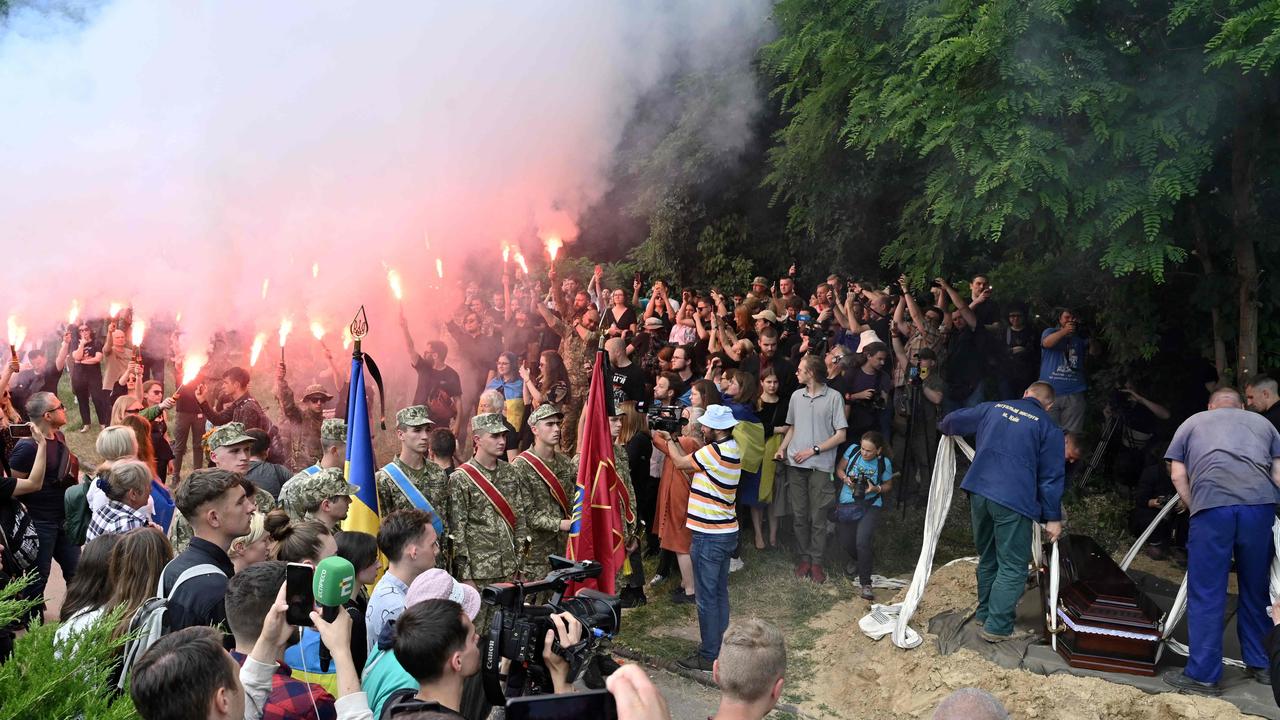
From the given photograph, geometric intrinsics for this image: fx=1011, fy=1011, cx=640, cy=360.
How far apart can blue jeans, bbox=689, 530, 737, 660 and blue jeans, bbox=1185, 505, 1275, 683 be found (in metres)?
2.70

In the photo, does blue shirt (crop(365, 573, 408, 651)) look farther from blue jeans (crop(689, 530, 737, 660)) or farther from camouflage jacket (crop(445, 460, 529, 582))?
blue jeans (crop(689, 530, 737, 660))

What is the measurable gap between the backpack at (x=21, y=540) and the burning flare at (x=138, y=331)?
4185 mm

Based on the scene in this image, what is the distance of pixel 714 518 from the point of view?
6586 mm

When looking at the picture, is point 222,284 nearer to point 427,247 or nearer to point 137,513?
point 427,247

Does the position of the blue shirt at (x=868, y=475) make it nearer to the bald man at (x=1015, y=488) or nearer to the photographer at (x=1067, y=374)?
the bald man at (x=1015, y=488)

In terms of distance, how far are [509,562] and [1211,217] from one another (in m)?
6.05

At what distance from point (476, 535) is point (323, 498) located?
1169mm

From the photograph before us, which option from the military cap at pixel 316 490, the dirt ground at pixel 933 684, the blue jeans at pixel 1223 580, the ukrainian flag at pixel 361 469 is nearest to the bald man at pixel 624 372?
the dirt ground at pixel 933 684

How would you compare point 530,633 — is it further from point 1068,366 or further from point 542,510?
point 1068,366

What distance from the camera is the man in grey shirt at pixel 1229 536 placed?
18.5ft

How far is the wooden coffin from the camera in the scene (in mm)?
→ 5980

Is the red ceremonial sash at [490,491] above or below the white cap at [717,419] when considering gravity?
below

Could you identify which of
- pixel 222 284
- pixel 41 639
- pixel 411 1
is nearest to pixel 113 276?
pixel 222 284

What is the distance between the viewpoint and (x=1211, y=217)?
7.97 m
